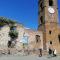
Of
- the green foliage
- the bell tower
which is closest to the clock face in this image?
the bell tower

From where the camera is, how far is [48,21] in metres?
45.9

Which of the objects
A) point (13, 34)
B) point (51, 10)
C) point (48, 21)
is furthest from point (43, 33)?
point (13, 34)

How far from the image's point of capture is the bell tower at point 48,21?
44.8 m

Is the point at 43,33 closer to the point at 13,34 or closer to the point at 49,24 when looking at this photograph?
the point at 49,24

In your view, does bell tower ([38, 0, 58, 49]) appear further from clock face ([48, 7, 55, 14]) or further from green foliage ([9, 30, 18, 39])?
green foliage ([9, 30, 18, 39])

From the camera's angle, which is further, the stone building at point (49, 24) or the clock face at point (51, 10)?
the clock face at point (51, 10)

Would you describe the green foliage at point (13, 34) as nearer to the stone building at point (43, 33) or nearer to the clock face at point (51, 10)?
the stone building at point (43, 33)

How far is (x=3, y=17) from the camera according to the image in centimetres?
4369

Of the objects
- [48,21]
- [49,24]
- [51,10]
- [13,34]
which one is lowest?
[13,34]

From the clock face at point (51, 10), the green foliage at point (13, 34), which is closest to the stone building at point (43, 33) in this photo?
the clock face at point (51, 10)

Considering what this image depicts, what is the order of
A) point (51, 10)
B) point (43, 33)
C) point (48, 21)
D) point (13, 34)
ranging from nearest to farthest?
1. point (13, 34)
2. point (43, 33)
3. point (48, 21)
4. point (51, 10)

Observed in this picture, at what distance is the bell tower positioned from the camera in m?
44.8

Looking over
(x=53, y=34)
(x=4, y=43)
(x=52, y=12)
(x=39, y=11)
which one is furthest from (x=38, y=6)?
(x=4, y=43)

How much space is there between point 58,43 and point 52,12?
22.1ft
